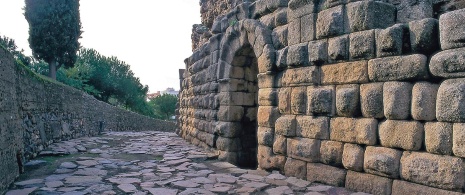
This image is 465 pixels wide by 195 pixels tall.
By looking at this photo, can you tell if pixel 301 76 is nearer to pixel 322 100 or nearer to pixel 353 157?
pixel 322 100

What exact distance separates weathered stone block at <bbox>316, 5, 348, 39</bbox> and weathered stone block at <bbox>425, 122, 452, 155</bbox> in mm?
1584

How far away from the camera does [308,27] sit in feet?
15.9

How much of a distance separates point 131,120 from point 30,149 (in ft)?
48.0

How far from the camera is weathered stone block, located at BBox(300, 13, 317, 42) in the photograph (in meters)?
4.79

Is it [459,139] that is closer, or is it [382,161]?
[459,139]

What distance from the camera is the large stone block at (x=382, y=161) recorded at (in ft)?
12.1

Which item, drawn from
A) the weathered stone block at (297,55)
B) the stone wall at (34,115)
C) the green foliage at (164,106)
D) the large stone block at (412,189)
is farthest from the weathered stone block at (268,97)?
the green foliage at (164,106)

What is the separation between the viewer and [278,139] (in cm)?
537

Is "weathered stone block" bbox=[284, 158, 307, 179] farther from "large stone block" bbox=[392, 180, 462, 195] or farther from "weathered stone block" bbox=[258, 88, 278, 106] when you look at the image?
"large stone block" bbox=[392, 180, 462, 195]

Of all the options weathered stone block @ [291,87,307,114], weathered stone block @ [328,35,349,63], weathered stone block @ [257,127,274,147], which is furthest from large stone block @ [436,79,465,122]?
weathered stone block @ [257,127,274,147]

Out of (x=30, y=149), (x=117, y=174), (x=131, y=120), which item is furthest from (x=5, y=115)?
(x=131, y=120)

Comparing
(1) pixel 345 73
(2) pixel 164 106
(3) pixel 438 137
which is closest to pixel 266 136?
(1) pixel 345 73

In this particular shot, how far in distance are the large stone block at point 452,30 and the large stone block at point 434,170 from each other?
108 cm

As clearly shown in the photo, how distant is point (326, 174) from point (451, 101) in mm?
1846
